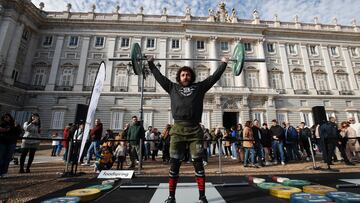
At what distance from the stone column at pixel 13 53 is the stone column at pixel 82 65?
6.18 m

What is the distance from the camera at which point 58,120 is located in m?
20.7

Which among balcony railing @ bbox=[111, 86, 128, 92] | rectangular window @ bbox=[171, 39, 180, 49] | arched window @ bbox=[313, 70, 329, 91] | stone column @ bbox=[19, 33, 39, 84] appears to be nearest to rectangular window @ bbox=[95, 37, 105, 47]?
balcony railing @ bbox=[111, 86, 128, 92]

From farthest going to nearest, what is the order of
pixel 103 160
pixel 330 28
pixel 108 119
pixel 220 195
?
pixel 330 28 → pixel 108 119 → pixel 103 160 → pixel 220 195

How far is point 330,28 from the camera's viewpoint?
27.8 metres

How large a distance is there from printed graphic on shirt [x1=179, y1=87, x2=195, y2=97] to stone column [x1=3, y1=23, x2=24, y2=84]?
2446 cm

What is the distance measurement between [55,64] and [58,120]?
6.97 meters

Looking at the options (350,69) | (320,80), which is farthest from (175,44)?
(350,69)

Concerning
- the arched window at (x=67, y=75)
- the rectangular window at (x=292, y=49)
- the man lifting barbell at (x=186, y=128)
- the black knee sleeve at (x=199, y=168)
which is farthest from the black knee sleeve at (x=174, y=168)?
the rectangular window at (x=292, y=49)

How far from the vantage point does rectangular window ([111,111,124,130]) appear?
21.0m

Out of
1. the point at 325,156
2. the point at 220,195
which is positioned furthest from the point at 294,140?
the point at 220,195

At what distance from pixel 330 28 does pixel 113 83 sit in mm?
31674

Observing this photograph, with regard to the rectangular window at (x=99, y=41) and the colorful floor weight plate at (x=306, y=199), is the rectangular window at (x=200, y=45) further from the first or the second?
the colorful floor weight plate at (x=306, y=199)

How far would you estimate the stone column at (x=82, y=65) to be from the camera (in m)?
21.9

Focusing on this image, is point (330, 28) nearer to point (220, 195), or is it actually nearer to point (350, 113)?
point (350, 113)
